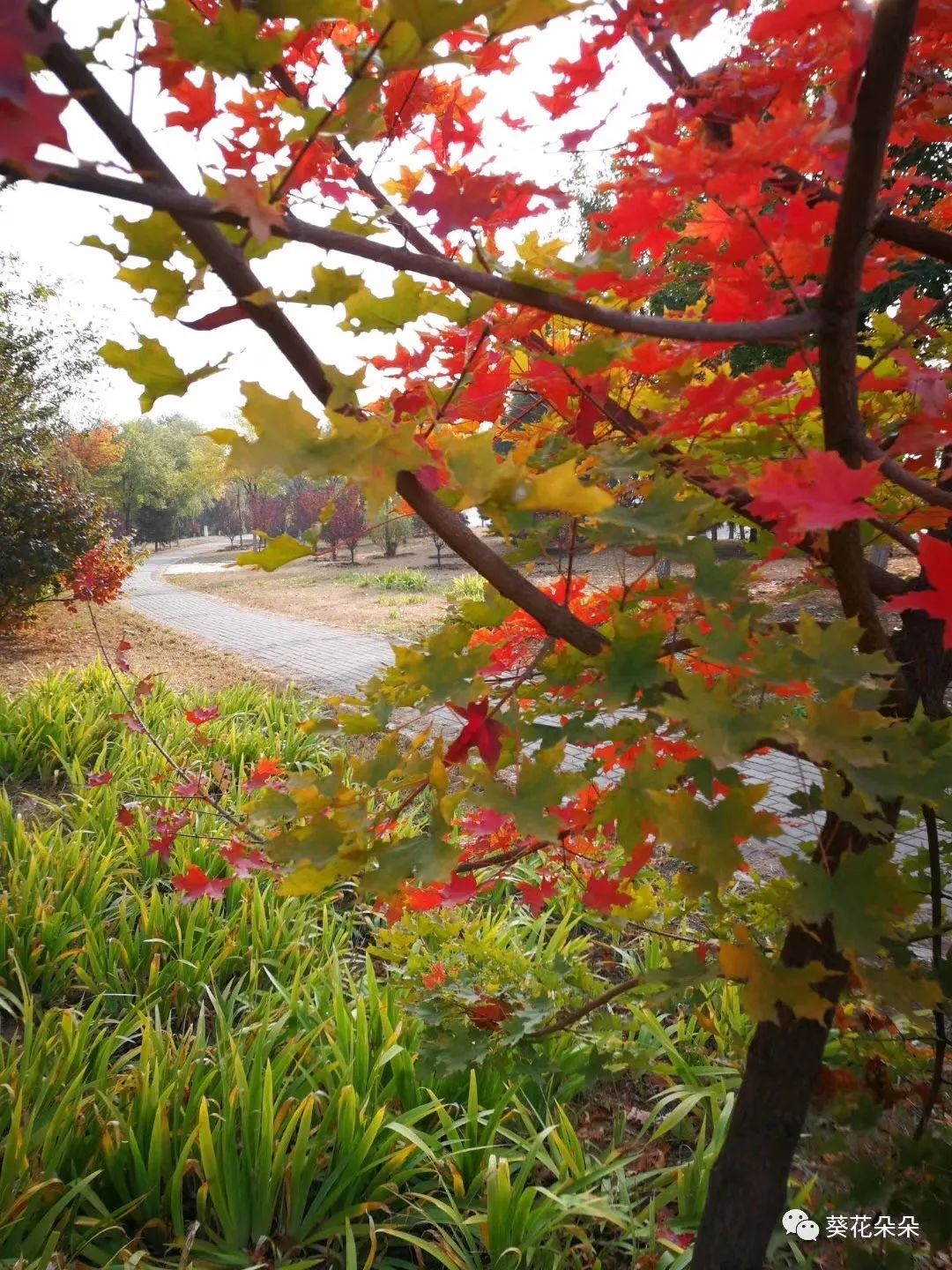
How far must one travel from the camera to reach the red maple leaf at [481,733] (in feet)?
2.68

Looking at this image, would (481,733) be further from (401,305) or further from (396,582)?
(396,582)

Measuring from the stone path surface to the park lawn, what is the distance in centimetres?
31

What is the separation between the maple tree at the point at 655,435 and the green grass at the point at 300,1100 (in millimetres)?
557

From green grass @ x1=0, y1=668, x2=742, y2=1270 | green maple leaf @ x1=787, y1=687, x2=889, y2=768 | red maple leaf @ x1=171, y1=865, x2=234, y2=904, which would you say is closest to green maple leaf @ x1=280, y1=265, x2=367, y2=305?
green maple leaf @ x1=787, y1=687, x2=889, y2=768

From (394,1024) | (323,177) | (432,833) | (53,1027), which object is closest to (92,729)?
(53,1027)

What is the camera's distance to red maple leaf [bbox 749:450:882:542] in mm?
688

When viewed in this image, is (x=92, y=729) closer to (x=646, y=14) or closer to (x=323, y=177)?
(x=323, y=177)

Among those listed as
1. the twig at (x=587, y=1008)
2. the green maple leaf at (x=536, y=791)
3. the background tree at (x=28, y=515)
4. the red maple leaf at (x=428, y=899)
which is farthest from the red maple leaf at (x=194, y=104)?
the background tree at (x=28, y=515)

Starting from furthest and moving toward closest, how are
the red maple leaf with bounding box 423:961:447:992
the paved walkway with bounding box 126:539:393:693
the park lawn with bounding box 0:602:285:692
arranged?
the paved walkway with bounding box 126:539:393:693 → the park lawn with bounding box 0:602:285:692 → the red maple leaf with bounding box 423:961:447:992

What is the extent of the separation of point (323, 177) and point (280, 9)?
3.15ft

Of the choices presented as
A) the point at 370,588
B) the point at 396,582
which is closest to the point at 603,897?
the point at 396,582

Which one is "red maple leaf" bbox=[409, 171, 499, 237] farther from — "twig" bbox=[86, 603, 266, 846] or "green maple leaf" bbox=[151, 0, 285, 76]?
"twig" bbox=[86, 603, 266, 846]

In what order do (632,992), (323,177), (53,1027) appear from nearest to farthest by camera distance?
(323,177) → (632,992) → (53,1027)

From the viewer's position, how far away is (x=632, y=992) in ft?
6.42
